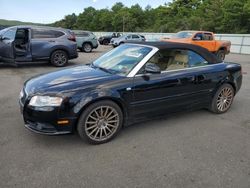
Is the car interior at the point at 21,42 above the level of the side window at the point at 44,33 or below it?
below

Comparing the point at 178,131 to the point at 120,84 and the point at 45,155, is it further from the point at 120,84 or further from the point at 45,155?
the point at 45,155

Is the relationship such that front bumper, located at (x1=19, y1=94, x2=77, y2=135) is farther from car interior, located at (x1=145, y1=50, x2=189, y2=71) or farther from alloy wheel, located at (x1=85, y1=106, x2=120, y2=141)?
car interior, located at (x1=145, y1=50, x2=189, y2=71)

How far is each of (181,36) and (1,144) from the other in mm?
13284

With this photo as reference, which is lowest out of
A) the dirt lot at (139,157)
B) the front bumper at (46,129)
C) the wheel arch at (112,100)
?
the dirt lot at (139,157)

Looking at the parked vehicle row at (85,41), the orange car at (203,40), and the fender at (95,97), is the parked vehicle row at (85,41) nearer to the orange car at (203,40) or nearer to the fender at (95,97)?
the orange car at (203,40)

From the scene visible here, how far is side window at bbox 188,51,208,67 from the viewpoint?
4543 millimetres

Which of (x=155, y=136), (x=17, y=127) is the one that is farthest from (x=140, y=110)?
(x=17, y=127)

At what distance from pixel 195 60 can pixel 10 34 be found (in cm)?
792

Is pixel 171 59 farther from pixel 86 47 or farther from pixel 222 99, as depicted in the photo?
pixel 86 47

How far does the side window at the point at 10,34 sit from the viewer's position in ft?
31.6

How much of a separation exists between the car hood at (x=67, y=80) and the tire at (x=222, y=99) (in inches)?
89.0

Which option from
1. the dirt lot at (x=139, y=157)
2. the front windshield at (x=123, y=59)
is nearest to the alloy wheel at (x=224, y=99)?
the dirt lot at (x=139, y=157)

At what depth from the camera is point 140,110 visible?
3922 millimetres

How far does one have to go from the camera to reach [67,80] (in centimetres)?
369
